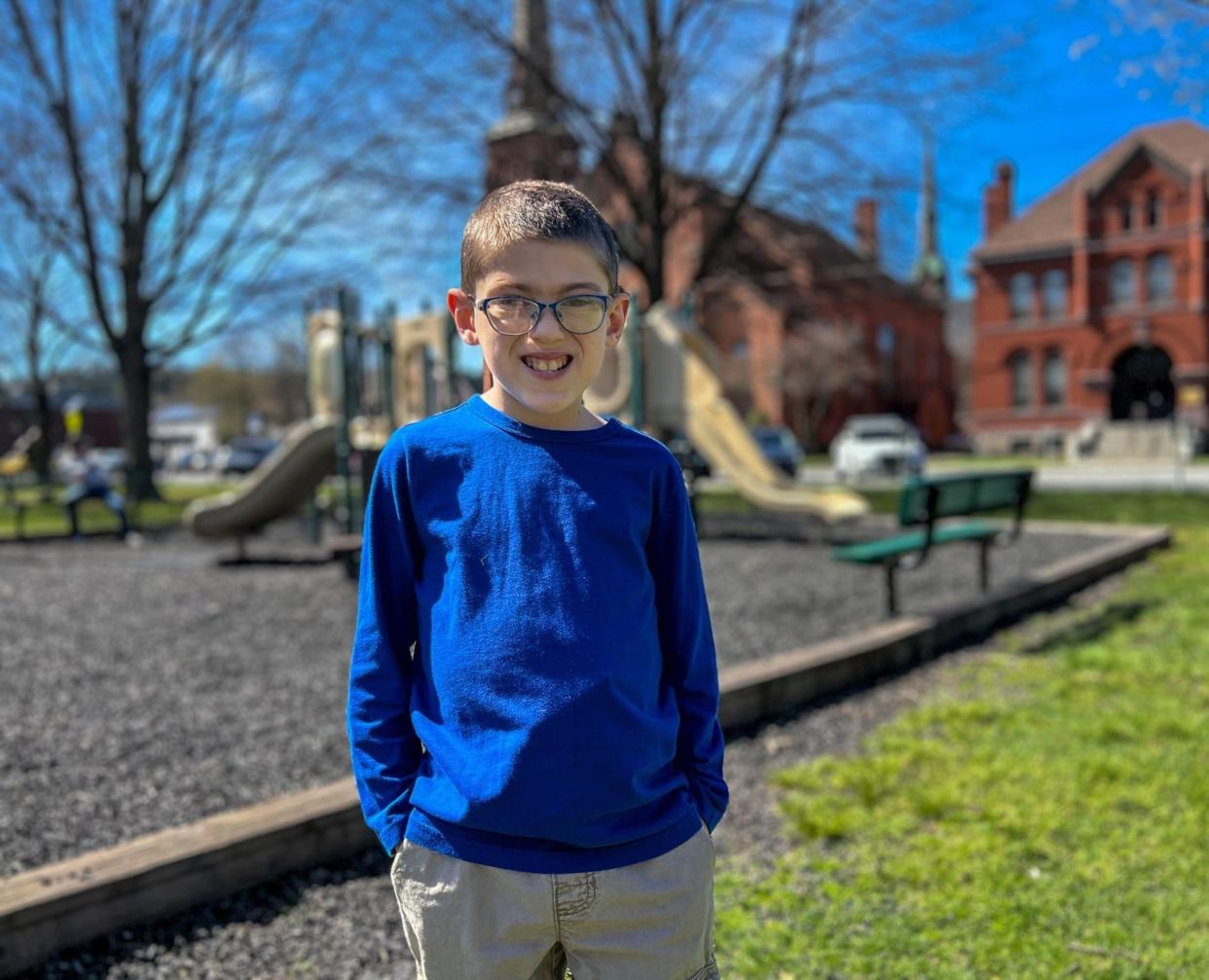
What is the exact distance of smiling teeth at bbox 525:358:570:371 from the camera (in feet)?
5.16

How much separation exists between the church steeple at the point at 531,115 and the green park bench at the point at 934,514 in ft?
30.7

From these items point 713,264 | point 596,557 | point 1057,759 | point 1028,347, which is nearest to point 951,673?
point 1057,759

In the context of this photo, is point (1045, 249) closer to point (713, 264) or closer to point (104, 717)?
point (713, 264)

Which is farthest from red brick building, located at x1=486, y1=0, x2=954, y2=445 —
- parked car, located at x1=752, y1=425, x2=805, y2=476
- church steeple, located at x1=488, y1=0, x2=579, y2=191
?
parked car, located at x1=752, y1=425, x2=805, y2=476

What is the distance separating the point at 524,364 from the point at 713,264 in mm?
16386

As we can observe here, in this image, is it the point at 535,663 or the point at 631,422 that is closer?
the point at 535,663

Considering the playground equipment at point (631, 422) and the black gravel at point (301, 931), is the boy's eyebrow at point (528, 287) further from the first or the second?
the playground equipment at point (631, 422)

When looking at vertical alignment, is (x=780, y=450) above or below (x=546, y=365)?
below

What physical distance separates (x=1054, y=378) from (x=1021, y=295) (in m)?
3.76

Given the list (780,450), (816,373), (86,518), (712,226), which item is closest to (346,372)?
(712,226)

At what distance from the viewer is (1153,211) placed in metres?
42.3

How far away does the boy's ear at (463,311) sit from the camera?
5.38 ft

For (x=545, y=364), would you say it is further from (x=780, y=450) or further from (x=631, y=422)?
(x=780, y=450)

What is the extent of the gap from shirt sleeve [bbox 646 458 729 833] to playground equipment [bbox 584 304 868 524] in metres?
10.3
